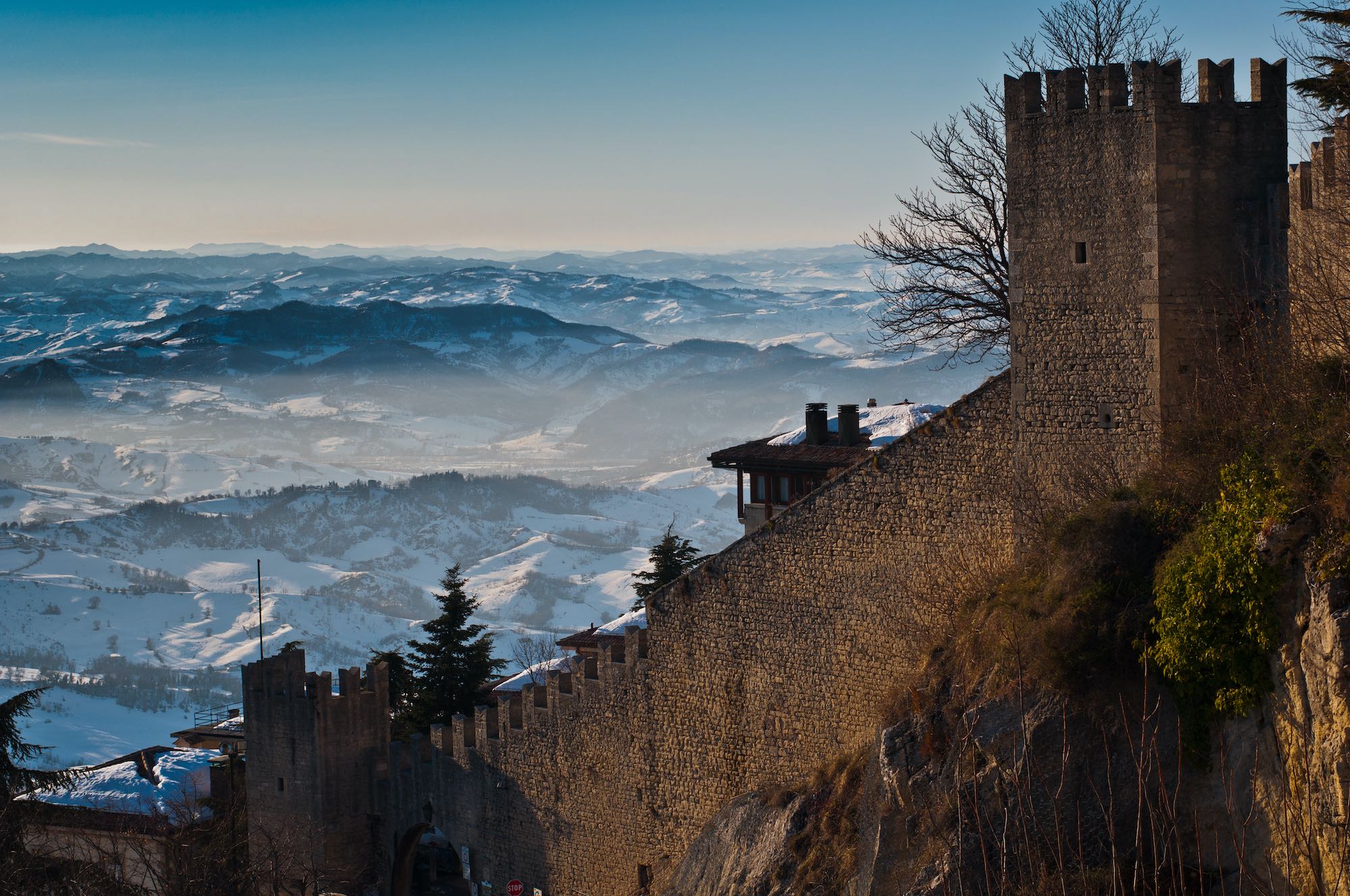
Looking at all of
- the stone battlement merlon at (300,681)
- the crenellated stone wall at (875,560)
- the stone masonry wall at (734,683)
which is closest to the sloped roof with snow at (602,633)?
the stone battlement merlon at (300,681)

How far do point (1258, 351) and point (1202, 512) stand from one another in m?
2.12

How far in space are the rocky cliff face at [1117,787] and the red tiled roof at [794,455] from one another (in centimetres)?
1383

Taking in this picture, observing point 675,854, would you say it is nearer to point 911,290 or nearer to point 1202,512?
point 911,290

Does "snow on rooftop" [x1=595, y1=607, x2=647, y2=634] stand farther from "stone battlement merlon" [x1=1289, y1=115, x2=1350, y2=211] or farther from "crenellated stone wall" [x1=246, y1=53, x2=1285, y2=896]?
"stone battlement merlon" [x1=1289, y1=115, x2=1350, y2=211]

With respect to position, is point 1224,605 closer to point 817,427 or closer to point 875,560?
point 875,560

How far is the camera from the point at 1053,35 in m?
27.5

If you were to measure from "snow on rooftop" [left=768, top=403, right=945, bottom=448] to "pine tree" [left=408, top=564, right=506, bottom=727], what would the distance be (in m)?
11.7

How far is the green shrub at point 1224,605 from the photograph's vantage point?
605 inches

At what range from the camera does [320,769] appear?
32812 millimetres

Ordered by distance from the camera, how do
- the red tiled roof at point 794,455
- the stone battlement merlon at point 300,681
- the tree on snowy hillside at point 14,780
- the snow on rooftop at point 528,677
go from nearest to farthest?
1. the tree on snowy hillside at point 14,780
2. the stone battlement merlon at point 300,681
3. the red tiled roof at point 794,455
4. the snow on rooftop at point 528,677

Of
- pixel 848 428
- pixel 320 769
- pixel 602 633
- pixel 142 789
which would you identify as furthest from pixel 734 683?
pixel 142 789

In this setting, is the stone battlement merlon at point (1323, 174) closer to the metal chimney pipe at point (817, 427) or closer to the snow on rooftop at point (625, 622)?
the metal chimney pipe at point (817, 427)

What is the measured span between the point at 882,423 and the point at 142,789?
21.9 m

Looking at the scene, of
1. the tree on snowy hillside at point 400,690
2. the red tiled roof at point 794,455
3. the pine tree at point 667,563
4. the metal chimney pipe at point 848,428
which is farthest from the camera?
the pine tree at point 667,563
